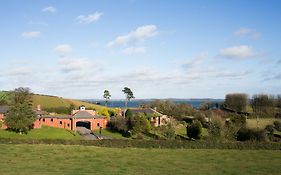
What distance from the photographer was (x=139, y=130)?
76062 millimetres

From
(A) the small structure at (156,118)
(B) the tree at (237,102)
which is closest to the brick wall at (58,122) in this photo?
(A) the small structure at (156,118)

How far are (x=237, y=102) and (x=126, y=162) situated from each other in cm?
10349

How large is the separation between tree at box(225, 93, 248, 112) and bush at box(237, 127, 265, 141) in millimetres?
60374

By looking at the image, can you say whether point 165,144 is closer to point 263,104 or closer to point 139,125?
point 139,125

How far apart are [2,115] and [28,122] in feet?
45.5

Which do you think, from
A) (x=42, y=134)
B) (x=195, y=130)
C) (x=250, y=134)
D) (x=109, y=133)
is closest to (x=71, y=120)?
(x=109, y=133)

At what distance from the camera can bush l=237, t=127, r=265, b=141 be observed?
217ft

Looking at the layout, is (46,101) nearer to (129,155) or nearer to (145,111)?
(145,111)

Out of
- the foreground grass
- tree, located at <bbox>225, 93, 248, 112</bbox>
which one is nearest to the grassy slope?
tree, located at <bbox>225, 93, 248, 112</bbox>

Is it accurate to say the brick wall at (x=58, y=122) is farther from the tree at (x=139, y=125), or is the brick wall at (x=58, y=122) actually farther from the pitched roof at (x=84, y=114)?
the tree at (x=139, y=125)

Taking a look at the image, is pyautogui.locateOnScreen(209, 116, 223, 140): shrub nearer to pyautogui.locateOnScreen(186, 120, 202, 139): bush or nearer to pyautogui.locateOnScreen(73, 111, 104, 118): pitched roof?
pyautogui.locateOnScreen(186, 120, 202, 139): bush

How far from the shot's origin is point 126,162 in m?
34.5

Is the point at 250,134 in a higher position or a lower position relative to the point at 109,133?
higher

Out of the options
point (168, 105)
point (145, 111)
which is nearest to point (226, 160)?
point (145, 111)
